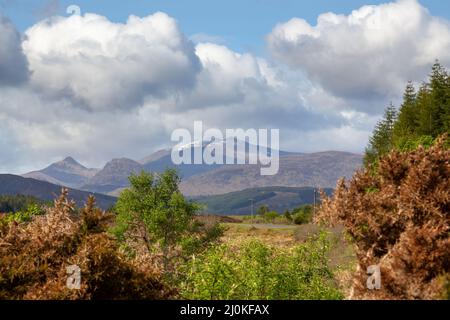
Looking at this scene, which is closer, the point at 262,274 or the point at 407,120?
the point at 262,274

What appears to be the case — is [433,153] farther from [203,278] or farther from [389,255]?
[203,278]

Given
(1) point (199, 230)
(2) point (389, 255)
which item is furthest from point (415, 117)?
(2) point (389, 255)

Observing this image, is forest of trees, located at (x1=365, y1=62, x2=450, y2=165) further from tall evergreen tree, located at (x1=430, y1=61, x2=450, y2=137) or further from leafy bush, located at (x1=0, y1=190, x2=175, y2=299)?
leafy bush, located at (x1=0, y1=190, x2=175, y2=299)

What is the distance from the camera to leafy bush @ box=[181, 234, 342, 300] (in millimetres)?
11273

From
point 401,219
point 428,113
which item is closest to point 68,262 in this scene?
point 401,219

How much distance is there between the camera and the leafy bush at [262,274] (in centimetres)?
1127

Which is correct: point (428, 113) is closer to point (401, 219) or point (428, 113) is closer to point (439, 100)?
point (439, 100)

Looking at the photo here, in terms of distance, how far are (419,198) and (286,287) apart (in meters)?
6.41

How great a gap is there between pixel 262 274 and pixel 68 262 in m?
6.85

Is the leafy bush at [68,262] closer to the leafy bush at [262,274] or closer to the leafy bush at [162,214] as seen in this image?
the leafy bush at [262,274]

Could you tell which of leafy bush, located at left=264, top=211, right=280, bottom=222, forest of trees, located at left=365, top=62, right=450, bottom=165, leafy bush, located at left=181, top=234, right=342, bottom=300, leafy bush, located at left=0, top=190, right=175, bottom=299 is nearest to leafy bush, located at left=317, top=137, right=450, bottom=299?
leafy bush, located at left=181, top=234, right=342, bottom=300

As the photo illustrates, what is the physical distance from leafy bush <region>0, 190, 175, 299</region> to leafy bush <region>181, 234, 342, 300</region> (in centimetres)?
188

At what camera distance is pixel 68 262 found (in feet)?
27.8

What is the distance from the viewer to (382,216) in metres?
9.48
